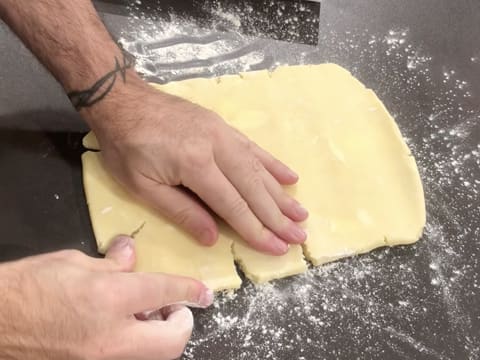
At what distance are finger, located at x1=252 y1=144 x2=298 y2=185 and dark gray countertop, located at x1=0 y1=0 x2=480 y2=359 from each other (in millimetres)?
187

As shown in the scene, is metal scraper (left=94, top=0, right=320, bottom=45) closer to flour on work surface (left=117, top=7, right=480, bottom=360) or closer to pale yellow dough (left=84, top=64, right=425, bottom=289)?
flour on work surface (left=117, top=7, right=480, bottom=360)

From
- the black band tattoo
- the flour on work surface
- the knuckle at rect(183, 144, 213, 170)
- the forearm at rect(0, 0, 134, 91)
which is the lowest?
the flour on work surface

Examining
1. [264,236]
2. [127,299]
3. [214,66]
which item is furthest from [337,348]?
[214,66]

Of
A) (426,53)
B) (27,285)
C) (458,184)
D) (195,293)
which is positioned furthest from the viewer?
(426,53)

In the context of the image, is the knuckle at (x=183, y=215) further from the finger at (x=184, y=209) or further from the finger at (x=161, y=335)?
the finger at (x=161, y=335)

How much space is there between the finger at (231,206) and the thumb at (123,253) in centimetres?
15

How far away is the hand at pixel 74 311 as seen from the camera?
0.83 meters

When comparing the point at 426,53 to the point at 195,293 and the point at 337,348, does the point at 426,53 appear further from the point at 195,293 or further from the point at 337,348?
the point at 195,293

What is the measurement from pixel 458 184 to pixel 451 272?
0.22m

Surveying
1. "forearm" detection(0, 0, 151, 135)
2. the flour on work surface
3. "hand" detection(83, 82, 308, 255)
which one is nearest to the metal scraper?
the flour on work surface

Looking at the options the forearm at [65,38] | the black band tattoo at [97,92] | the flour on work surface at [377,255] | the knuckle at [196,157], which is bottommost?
the flour on work surface at [377,255]

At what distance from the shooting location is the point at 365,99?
1374 mm

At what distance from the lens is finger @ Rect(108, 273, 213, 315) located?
0.87 meters

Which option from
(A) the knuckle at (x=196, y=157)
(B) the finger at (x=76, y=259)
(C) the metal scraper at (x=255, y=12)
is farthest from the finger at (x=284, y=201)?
(C) the metal scraper at (x=255, y=12)
